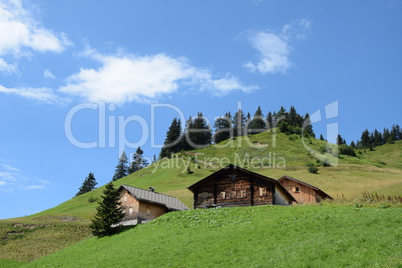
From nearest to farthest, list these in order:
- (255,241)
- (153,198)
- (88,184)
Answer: (255,241) → (153,198) → (88,184)

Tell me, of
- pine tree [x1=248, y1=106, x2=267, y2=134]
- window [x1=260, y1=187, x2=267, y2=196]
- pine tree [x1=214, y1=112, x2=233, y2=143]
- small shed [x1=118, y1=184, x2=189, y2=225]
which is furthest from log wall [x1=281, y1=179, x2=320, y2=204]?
pine tree [x1=248, y1=106, x2=267, y2=134]

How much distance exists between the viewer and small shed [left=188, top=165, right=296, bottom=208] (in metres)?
45.5

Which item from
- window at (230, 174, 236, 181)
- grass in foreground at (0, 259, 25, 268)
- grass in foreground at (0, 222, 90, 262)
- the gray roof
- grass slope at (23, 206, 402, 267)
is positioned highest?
window at (230, 174, 236, 181)

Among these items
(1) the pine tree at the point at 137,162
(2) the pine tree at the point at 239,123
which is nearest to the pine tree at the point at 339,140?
(2) the pine tree at the point at 239,123

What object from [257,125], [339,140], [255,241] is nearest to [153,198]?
[255,241]

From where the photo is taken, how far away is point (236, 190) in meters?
47.2

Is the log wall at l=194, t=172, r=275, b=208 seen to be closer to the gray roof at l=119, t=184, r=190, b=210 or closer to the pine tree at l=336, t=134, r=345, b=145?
the gray roof at l=119, t=184, r=190, b=210

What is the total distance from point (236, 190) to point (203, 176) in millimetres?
49832

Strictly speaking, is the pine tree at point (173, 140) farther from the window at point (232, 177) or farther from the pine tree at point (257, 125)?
the window at point (232, 177)

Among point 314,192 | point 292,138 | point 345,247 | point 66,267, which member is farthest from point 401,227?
point 292,138

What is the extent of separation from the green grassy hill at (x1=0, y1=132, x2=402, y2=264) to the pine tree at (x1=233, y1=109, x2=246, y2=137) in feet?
34.7

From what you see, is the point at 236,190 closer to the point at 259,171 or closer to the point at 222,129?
the point at 259,171

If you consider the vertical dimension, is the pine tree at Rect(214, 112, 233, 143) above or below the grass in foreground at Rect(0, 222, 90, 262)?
above

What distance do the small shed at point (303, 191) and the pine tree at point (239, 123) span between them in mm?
96334
